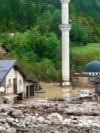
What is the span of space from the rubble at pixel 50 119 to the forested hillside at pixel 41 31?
20876 mm

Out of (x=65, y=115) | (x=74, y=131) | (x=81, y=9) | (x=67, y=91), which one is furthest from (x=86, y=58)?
(x=81, y=9)

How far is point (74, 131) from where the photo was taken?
27.5 m

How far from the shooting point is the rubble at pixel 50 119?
27.9 meters

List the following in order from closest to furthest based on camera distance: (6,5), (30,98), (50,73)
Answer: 1. (30,98)
2. (50,73)
3. (6,5)

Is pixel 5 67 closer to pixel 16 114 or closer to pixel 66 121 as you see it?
pixel 16 114

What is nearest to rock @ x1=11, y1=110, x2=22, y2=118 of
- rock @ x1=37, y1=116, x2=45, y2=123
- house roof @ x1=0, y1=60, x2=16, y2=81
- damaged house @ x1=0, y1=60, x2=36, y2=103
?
rock @ x1=37, y1=116, x2=45, y2=123

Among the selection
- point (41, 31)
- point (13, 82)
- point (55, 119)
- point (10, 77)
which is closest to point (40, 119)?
point (55, 119)

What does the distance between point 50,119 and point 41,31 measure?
74.3 meters

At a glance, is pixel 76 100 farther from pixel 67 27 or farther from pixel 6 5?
pixel 6 5

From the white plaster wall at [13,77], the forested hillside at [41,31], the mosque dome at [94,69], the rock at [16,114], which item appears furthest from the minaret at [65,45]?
the rock at [16,114]

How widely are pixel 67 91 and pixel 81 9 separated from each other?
9753 centimetres

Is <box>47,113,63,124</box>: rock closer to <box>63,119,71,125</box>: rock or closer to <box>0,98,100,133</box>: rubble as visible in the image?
<box>0,98,100,133</box>: rubble

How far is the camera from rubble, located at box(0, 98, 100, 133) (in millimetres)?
27875

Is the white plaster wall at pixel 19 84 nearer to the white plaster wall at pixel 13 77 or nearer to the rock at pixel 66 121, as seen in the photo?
the white plaster wall at pixel 13 77
